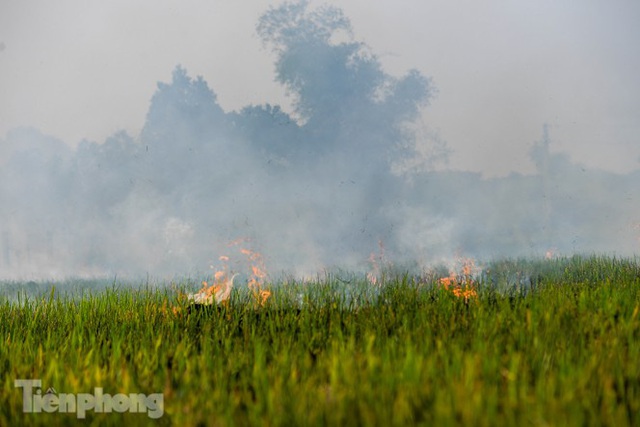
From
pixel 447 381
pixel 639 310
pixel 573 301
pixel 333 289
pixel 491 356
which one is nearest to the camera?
pixel 447 381

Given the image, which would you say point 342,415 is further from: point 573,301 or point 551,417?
point 573,301

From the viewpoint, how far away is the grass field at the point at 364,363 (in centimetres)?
351

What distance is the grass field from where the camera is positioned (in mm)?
3510

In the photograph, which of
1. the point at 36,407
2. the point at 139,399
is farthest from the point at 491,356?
the point at 36,407

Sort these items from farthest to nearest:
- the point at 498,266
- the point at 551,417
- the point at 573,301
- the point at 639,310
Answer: the point at 498,266 → the point at 573,301 → the point at 639,310 → the point at 551,417

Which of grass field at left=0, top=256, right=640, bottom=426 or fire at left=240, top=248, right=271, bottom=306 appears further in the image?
fire at left=240, top=248, right=271, bottom=306

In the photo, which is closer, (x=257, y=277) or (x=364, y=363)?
(x=364, y=363)

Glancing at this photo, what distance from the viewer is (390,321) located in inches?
259

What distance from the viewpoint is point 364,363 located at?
4656mm

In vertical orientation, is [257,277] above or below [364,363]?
above

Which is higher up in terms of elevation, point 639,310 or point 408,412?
point 639,310

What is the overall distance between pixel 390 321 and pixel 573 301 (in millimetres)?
2196

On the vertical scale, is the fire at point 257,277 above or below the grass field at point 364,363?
above

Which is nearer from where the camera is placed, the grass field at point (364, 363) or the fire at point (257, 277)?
the grass field at point (364, 363)
